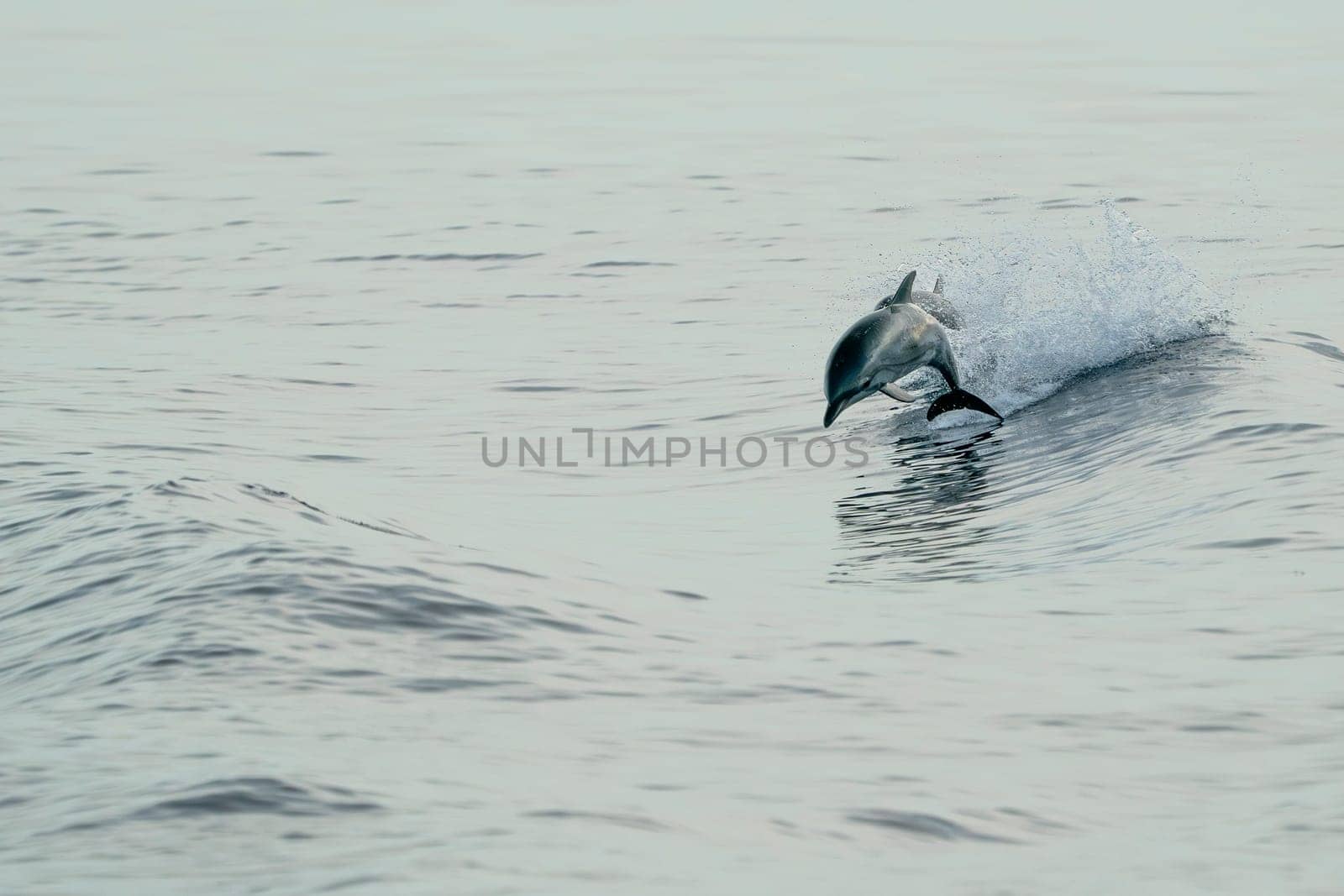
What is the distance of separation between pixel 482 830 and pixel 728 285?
599 inches

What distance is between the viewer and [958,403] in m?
12.4

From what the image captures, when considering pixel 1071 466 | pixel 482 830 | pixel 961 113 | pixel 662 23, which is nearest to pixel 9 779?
pixel 482 830

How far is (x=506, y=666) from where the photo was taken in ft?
25.0

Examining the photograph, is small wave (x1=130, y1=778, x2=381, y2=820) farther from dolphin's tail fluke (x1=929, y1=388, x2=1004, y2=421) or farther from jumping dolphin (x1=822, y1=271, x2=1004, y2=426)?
dolphin's tail fluke (x1=929, y1=388, x2=1004, y2=421)

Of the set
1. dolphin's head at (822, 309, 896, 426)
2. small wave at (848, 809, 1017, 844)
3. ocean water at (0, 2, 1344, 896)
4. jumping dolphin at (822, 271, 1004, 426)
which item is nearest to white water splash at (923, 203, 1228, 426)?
ocean water at (0, 2, 1344, 896)

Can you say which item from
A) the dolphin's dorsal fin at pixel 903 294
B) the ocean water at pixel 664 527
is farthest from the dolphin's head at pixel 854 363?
the ocean water at pixel 664 527

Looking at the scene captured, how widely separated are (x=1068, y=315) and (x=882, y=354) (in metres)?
4.17

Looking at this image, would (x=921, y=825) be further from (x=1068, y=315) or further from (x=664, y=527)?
(x=1068, y=315)

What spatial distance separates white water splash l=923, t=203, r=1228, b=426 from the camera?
47.6 ft

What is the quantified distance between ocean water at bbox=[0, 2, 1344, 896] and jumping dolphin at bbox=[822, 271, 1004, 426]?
30.4 inches

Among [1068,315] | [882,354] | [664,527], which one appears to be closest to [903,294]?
[882,354]

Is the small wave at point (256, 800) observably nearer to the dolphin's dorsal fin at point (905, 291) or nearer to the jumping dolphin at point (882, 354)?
the jumping dolphin at point (882, 354)

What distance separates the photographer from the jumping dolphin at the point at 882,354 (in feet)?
37.4

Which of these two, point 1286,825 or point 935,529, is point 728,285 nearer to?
point 935,529
